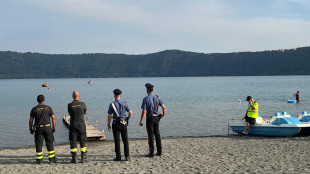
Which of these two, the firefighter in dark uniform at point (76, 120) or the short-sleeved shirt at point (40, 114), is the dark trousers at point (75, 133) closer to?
the firefighter in dark uniform at point (76, 120)

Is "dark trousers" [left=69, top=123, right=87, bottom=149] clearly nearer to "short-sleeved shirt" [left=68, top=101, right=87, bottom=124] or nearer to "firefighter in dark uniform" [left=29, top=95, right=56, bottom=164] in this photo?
"short-sleeved shirt" [left=68, top=101, right=87, bottom=124]

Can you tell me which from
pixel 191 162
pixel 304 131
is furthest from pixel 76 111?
pixel 304 131

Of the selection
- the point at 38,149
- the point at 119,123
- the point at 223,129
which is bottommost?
the point at 223,129

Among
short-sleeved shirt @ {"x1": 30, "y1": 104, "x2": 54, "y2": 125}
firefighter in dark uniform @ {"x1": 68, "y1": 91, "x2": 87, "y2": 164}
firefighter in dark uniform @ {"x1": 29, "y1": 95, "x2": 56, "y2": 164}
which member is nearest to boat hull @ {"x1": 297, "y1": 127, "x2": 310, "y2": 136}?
firefighter in dark uniform @ {"x1": 68, "y1": 91, "x2": 87, "y2": 164}

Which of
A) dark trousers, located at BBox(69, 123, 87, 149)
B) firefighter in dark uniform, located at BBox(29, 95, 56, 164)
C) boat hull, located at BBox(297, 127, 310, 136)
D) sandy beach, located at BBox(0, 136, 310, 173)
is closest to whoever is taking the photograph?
sandy beach, located at BBox(0, 136, 310, 173)

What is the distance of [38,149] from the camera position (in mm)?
10188

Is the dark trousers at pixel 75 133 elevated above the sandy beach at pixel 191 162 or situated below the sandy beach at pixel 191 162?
above

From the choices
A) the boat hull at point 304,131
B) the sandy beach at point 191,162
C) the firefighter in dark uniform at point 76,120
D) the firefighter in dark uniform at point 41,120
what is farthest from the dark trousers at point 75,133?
the boat hull at point 304,131

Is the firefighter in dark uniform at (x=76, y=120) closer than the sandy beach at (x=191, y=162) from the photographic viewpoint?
No

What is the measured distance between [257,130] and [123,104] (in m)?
9.78

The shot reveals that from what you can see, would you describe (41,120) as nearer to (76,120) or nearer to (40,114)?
(40,114)

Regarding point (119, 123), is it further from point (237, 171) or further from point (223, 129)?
point (223, 129)

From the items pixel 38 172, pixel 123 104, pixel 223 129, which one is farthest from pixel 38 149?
pixel 223 129

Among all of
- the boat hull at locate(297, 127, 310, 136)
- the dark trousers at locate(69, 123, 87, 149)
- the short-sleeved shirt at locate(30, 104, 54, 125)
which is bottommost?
the boat hull at locate(297, 127, 310, 136)
